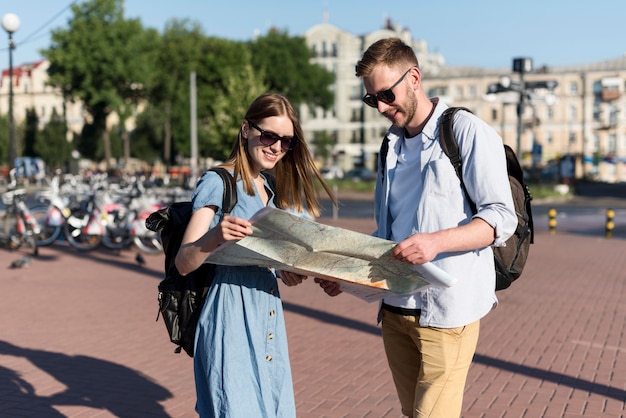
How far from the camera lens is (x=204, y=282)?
3041 mm

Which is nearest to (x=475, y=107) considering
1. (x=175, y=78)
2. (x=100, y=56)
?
(x=175, y=78)

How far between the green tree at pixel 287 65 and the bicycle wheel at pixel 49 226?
52890mm

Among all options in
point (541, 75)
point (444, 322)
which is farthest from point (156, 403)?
point (541, 75)

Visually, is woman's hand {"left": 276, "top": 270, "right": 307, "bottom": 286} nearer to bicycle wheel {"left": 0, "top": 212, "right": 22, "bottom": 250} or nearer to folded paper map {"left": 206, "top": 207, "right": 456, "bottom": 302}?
folded paper map {"left": 206, "top": 207, "right": 456, "bottom": 302}

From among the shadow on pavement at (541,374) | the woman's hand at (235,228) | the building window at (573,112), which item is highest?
the building window at (573,112)

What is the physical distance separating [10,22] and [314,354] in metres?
12.2

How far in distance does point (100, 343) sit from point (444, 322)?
489 centimetres

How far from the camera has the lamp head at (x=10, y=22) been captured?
16438 mm

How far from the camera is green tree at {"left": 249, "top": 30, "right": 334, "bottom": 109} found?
68250 millimetres

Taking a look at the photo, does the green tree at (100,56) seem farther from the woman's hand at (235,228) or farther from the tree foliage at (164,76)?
the woman's hand at (235,228)

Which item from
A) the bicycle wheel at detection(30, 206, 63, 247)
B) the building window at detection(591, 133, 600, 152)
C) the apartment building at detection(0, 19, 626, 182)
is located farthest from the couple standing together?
the building window at detection(591, 133, 600, 152)

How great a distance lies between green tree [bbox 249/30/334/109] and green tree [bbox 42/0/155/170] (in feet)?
40.0

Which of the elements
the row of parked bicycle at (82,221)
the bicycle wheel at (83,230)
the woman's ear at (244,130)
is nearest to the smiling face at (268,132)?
the woman's ear at (244,130)

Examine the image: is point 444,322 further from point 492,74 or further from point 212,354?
point 492,74
